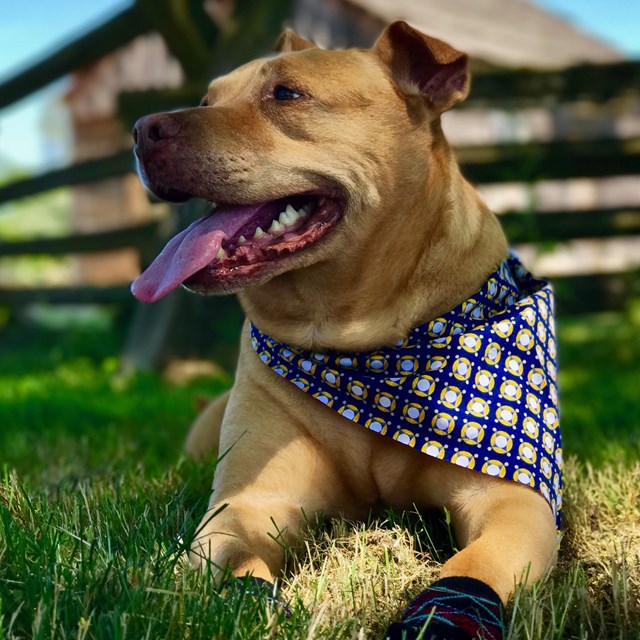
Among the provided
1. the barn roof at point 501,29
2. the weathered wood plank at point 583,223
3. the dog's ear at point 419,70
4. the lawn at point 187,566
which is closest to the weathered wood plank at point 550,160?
the weathered wood plank at point 583,223

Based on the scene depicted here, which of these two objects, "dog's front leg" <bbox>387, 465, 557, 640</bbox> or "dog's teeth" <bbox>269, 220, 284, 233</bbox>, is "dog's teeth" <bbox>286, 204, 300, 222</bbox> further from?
"dog's front leg" <bbox>387, 465, 557, 640</bbox>

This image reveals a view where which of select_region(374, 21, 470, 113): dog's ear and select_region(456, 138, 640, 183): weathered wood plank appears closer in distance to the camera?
select_region(374, 21, 470, 113): dog's ear

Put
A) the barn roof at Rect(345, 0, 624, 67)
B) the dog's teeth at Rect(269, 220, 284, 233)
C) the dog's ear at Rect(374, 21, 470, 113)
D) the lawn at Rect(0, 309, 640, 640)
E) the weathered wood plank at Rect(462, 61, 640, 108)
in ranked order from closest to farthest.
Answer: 1. the lawn at Rect(0, 309, 640, 640)
2. the dog's teeth at Rect(269, 220, 284, 233)
3. the dog's ear at Rect(374, 21, 470, 113)
4. the weathered wood plank at Rect(462, 61, 640, 108)
5. the barn roof at Rect(345, 0, 624, 67)

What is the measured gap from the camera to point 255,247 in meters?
2.71

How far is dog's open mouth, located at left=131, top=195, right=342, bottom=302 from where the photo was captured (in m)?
2.66

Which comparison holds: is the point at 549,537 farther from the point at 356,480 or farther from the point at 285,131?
the point at 285,131

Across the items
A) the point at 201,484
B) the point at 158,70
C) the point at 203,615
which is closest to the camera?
the point at 203,615

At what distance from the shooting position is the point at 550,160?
784 centimetres

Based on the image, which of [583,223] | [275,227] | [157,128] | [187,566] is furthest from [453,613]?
[583,223]

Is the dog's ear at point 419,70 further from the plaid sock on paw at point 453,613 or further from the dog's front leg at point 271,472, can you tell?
the plaid sock on paw at point 453,613

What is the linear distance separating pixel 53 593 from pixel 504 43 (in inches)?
744

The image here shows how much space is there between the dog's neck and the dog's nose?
Result: 60 cm

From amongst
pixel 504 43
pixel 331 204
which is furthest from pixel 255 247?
pixel 504 43

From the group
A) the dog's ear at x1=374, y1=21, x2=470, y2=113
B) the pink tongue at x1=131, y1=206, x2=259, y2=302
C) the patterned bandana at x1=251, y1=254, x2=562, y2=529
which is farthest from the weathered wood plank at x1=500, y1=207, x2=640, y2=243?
the pink tongue at x1=131, y1=206, x2=259, y2=302
